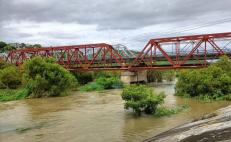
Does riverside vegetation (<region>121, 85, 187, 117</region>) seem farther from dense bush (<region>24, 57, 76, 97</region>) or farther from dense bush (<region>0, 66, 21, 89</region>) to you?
dense bush (<region>0, 66, 21, 89</region>)

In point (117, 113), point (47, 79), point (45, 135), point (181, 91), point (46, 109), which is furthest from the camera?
point (47, 79)

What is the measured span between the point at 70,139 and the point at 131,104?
7.42 meters

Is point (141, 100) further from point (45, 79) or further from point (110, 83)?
point (110, 83)

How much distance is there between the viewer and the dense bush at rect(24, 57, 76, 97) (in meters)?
44.1

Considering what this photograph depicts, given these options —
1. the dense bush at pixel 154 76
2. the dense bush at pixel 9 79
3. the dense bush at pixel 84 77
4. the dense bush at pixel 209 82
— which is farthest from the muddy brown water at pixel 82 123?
the dense bush at pixel 154 76

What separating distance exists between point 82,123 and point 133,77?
136ft

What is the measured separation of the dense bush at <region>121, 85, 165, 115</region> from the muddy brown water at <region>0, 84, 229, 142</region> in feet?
2.80

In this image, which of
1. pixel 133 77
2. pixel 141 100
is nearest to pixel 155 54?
pixel 133 77

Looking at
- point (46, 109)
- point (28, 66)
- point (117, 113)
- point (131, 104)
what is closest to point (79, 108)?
point (46, 109)

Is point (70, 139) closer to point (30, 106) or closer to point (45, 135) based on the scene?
point (45, 135)

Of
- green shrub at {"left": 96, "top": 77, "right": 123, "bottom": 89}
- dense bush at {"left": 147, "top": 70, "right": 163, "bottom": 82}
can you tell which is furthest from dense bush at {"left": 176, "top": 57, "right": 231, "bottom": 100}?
dense bush at {"left": 147, "top": 70, "right": 163, "bottom": 82}

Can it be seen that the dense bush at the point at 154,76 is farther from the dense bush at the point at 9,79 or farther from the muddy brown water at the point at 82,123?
the muddy brown water at the point at 82,123

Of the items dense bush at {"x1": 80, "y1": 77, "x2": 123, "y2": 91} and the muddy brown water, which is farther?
dense bush at {"x1": 80, "y1": 77, "x2": 123, "y2": 91}

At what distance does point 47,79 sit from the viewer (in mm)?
44906
